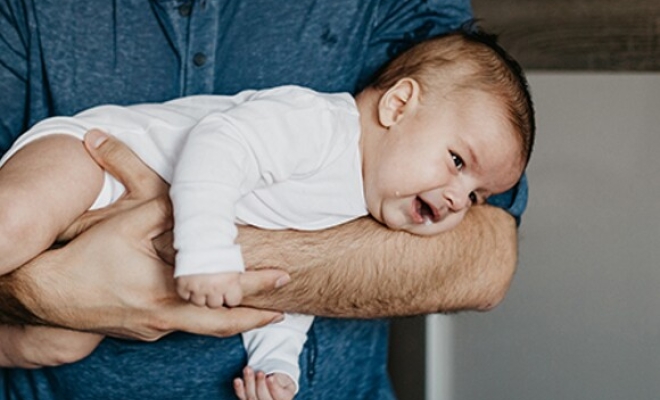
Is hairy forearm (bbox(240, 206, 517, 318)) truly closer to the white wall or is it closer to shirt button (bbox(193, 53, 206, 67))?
shirt button (bbox(193, 53, 206, 67))

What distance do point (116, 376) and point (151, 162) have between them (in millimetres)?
332

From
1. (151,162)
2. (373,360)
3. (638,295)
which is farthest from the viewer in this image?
(638,295)

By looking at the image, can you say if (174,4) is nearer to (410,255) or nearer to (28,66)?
(28,66)

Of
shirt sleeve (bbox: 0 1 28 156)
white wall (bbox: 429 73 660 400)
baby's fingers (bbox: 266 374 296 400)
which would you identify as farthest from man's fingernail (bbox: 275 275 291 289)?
white wall (bbox: 429 73 660 400)

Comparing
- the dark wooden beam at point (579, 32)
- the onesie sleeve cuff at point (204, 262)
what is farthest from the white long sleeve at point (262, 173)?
the dark wooden beam at point (579, 32)

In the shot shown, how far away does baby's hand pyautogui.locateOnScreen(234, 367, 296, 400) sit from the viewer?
4.91ft

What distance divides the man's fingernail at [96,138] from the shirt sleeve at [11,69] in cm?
23

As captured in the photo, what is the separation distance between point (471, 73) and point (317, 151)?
0.22 m

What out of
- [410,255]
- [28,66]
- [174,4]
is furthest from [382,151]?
[28,66]

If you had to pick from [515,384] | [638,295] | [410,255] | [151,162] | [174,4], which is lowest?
[515,384]

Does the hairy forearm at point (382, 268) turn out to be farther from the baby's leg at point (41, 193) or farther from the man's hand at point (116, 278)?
the baby's leg at point (41, 193)

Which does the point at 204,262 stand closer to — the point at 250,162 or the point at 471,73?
the point at 250,162

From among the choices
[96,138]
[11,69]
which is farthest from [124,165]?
[11,69]

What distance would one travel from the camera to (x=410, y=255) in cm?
153
